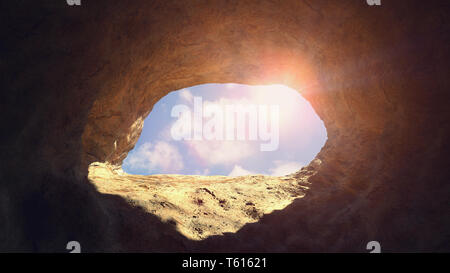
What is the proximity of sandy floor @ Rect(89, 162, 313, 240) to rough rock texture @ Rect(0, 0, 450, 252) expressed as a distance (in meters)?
0.36

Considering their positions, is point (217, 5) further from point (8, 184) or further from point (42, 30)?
point (8, 184)

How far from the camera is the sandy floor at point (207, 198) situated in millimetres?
4883

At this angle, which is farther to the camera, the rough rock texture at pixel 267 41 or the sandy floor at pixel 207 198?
the sandy floor at pixel 207 198

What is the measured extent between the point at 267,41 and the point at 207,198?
431 centimetres

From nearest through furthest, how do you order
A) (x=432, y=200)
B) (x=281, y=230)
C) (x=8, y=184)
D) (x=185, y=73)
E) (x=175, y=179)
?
(x=8, y=184) < (x=432, y=200) < (x=281, y=230) < (x=185, y=73) < (x=175, y=179)

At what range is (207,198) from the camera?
637 centimetres

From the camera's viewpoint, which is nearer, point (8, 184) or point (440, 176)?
point (8, 184)

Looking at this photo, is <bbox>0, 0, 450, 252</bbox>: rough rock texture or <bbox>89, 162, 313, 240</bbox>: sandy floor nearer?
<bbox>0, 0, 450, 252</bbox>: rough rock texture

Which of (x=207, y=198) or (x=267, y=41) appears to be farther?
(x=207, y=198)

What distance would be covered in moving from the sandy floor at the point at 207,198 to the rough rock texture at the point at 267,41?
0.36m

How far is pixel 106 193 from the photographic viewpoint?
4867 millimetres

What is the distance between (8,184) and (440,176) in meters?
6.60

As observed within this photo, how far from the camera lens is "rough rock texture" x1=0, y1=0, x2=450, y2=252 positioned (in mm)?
3613
